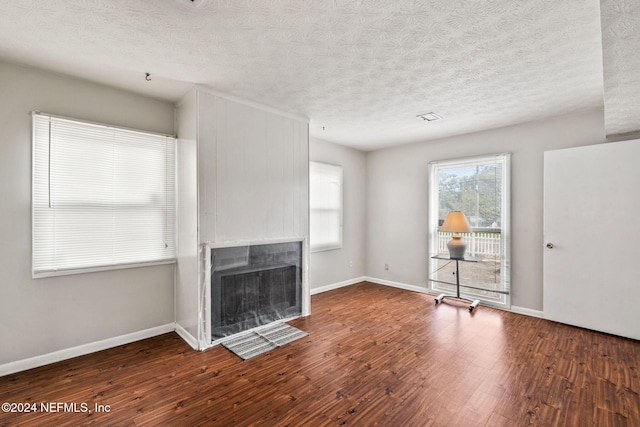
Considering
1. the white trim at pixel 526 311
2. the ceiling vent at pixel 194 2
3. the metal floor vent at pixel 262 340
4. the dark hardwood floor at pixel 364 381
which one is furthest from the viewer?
the white trim at pixel 526 311

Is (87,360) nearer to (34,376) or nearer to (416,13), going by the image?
(34,376)

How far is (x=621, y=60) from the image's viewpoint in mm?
2008

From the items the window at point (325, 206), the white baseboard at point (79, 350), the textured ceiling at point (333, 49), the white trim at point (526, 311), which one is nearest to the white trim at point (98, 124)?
the textured ceiling at point (333, 49)

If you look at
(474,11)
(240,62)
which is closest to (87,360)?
(240,62)

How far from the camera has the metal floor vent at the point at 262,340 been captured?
9.47ft

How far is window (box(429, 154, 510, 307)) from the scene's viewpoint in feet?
13.8

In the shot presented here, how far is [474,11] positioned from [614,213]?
119 inches

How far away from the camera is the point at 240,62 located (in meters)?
2.49

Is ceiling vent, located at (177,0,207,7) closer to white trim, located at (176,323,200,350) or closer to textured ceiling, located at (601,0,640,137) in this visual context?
textured ceiling, located at (601,0,640,137)

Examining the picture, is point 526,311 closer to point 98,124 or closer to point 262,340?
point 262,340

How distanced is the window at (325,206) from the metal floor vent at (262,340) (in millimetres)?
1667

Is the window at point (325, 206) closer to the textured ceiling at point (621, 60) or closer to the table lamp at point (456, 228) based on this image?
the table lamp at point (456, 228)

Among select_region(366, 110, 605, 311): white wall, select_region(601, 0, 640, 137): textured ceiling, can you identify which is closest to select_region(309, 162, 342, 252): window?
select_region(366, 110, 605, 311): white wall

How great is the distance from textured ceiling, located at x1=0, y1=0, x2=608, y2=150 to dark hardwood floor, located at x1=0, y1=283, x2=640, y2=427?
2606 millimetres
